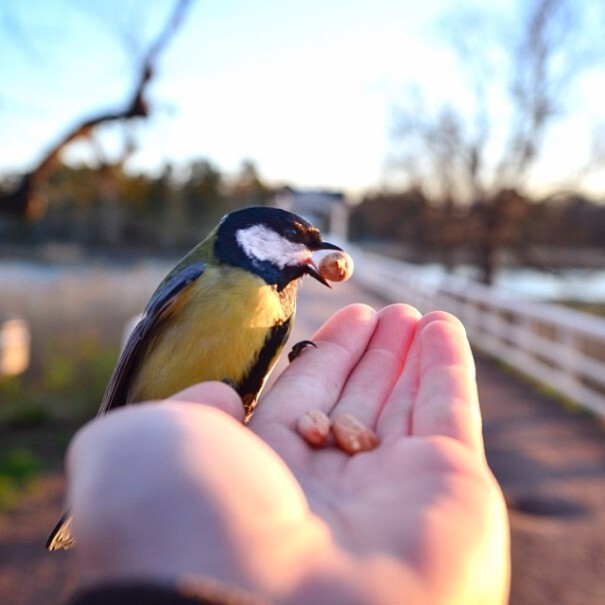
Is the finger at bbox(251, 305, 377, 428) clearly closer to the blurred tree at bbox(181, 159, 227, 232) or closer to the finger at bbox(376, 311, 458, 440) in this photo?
the finger at bbox(376, 311, 458, 440)

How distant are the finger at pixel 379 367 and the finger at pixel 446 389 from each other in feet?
0.59


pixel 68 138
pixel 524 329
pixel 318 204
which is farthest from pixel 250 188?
pixel 68 138

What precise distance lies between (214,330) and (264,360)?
6.9 inches

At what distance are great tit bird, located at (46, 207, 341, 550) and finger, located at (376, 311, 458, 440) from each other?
0.38m

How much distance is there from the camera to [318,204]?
21.2 metres

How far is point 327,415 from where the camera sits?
198cm

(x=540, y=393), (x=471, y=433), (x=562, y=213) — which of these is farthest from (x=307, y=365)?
(x=562, y=213)

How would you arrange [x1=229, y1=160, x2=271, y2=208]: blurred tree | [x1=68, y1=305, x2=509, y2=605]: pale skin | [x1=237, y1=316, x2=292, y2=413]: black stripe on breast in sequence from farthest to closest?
[x1=229, y1=160, x2=271, y2=208]: blurred tree
[x1=237, y1=316, x2=292, y2=413]: black stripe on breast
[x1=68, y1=305, x2=509, y2=605]: pale skin

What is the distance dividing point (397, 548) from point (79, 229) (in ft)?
97.9

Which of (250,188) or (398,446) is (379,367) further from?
(250,188)

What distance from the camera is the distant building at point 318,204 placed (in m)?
19.4

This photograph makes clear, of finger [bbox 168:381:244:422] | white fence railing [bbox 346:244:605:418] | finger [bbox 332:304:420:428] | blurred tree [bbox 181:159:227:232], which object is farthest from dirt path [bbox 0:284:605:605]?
blurred tree [bbox 181:159:227:232]

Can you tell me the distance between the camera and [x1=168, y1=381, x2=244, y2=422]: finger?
5.16 feet

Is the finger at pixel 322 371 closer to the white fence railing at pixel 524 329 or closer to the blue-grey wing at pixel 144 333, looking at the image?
the blue-grey wing at pixel 144 333
